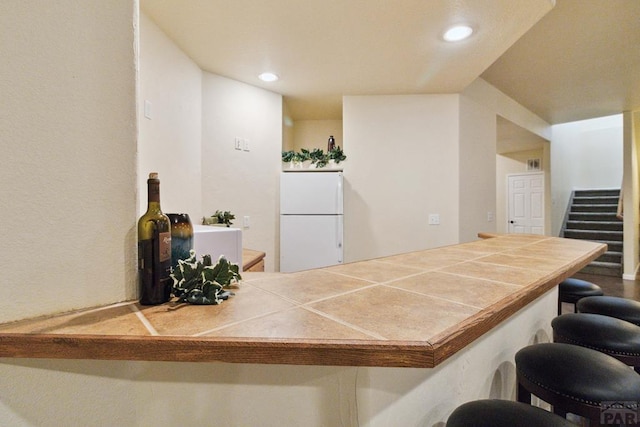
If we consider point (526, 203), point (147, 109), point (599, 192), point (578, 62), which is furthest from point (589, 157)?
point (147, 109)

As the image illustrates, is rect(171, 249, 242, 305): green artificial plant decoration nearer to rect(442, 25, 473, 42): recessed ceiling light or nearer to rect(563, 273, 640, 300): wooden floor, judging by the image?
rect(442, 25, 473, 42): recessed ceiling light

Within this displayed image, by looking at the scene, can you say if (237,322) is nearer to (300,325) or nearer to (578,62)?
(300,325)

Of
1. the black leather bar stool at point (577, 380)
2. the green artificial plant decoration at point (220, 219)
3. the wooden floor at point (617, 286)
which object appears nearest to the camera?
the black leather bar stool at point (577, 380)

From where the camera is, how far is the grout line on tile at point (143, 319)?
0.59m

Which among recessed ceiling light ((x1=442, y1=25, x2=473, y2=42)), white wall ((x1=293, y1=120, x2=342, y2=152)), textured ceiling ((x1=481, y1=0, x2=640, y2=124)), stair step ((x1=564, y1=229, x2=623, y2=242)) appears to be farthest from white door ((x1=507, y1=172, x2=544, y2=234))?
recessed ceiling light ((x1=442, y1=25, x2=473, y2=42))

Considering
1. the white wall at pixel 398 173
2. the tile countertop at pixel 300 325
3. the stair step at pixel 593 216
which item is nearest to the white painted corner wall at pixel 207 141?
the white wall at pixel 398 173

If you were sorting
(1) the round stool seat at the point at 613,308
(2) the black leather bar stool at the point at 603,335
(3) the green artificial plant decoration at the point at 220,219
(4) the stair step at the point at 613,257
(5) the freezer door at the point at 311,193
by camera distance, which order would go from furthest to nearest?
(4) the stair step at the point at 613,257, (5) the freezer door at the point at 311,193, (3) the green artificial plant decoration at the point at 220,219, (1) the round stool seat at the point at 613,308, (2) the black leather bar stool at the point at 603,335

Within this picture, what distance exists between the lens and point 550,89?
4.00 meters

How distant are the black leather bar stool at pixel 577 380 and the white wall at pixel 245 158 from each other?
264cm

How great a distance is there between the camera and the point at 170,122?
7.64 ft

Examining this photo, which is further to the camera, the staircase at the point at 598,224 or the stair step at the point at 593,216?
the stair step at the point at 593,216

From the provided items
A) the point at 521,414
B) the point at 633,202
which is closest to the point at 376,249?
the point at 521,414

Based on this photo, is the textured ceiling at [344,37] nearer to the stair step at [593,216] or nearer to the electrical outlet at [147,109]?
the electrical outlet at [147,109]

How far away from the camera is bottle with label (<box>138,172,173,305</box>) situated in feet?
2.43
